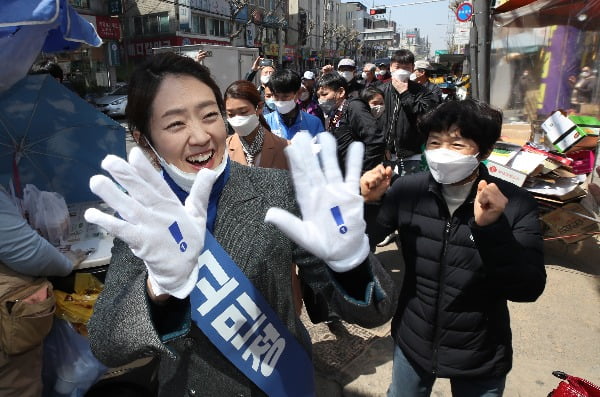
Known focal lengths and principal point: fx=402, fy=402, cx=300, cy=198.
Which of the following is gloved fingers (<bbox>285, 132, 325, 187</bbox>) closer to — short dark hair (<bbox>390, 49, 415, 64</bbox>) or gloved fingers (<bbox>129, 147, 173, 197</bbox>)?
gloved fingers (<bbox>129, 147, 173, 197</bbox>)

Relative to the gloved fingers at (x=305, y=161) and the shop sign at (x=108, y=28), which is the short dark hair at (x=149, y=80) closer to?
the gloved fingers at (x=305, y=161)

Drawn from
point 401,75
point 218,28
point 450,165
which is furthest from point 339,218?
point 218,28

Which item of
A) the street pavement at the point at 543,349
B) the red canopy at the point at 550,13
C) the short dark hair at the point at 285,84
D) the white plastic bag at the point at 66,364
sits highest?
the red canopy at the point at 550,13

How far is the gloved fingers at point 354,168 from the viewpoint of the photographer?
3.32ft

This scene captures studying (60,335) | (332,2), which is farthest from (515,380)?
(332,2)

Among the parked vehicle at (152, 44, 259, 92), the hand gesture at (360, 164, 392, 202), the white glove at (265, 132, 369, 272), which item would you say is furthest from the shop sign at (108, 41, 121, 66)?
the white glove at (265, 132, 369, 272)

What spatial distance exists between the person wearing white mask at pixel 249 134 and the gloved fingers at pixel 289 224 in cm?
182

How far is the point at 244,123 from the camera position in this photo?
273 centimetres

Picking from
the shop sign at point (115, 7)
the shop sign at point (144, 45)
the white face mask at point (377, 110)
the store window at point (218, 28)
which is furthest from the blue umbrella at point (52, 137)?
the store window at point (218, 28)

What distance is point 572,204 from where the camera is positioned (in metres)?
4.06

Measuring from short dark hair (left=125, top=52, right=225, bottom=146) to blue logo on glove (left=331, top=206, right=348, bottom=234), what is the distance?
1.94 ft

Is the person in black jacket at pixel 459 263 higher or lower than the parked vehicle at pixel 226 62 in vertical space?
lower

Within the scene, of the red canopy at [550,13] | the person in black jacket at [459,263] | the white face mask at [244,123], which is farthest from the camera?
the red canopy at [550,13]

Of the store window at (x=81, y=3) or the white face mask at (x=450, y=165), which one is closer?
the white face mask at (x=450, y=165)
